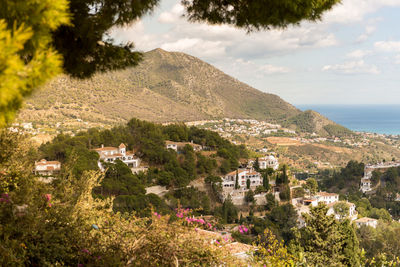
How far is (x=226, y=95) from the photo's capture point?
12081cm

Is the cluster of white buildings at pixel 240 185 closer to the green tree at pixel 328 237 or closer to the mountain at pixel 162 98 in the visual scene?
the mountain at pixel 162 98

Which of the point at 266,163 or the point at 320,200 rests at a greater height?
the point at 266,163

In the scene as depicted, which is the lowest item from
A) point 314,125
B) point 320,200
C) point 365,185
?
point 365,185

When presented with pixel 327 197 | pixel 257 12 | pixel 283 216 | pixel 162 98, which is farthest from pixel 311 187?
pixel 162 98

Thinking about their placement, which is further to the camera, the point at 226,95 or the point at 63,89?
the point at 226,95

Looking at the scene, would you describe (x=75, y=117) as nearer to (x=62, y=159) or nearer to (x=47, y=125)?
(x=47, y=125)

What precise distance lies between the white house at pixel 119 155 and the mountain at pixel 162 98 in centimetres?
656

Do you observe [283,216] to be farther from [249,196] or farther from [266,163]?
[266,163]

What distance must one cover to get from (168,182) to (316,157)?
55.6 m

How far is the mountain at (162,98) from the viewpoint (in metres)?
57.9

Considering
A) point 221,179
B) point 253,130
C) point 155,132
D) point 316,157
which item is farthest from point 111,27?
point 253,130

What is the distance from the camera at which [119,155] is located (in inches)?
1050

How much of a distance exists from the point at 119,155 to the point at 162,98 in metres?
60.0

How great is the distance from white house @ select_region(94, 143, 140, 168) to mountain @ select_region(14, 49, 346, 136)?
656 centimetres
